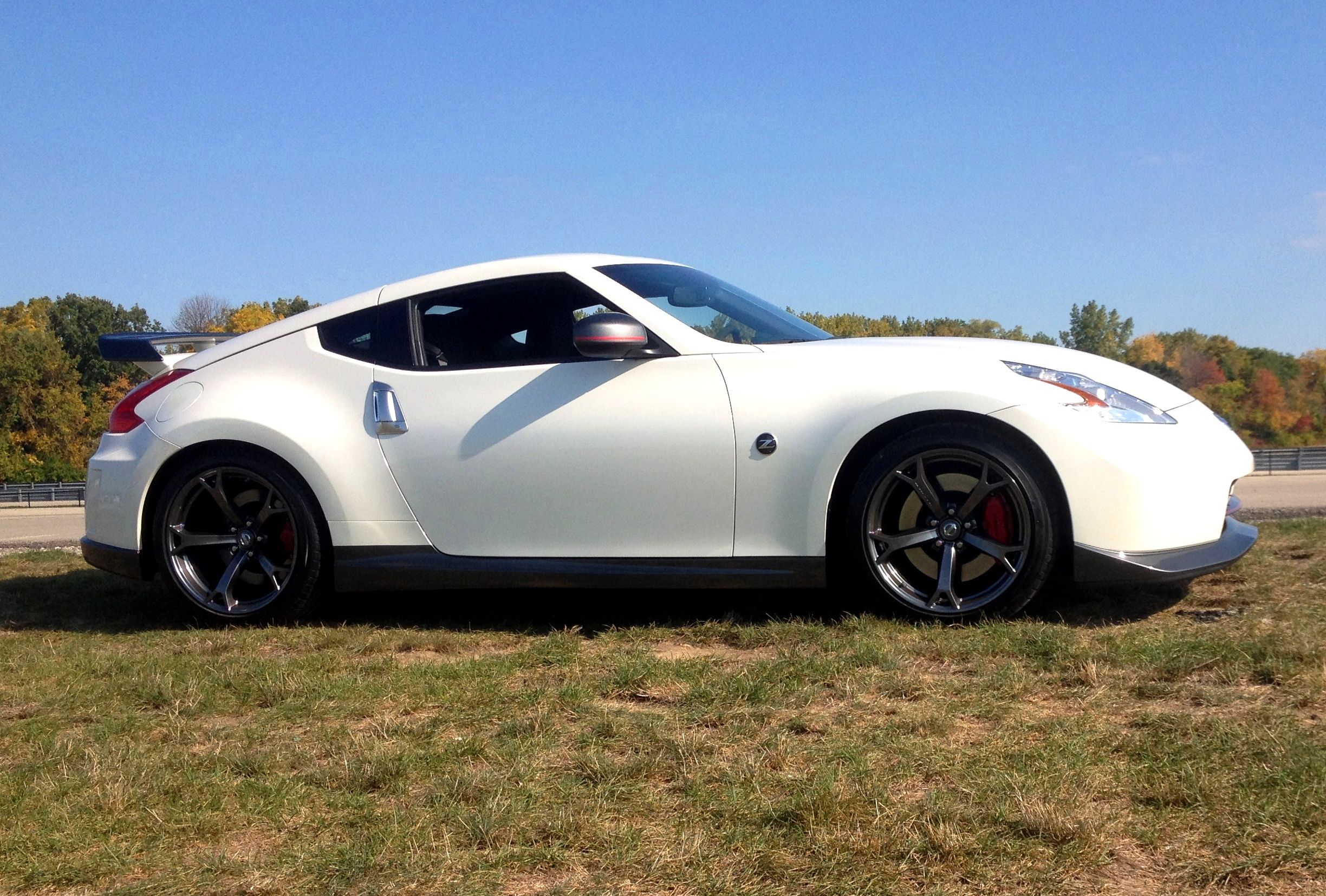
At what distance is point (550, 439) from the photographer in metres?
4.59

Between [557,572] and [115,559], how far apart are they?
216cm

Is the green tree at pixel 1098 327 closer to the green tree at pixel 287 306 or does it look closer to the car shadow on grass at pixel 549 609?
the green tree at pixel 287 306

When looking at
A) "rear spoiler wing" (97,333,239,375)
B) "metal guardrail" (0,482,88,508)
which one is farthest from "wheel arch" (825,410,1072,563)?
"metal guardrail" (0,482,88,508)

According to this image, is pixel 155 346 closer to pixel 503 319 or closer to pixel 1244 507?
pixel 503 319

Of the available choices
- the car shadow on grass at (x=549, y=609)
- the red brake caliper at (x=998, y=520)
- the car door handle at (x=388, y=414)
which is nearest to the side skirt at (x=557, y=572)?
the car shadow on grass at (x=549, y=609)

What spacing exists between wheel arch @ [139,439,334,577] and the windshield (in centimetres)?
163

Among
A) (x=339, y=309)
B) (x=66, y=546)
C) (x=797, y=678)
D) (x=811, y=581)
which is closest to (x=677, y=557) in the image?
(x=811, y=581)

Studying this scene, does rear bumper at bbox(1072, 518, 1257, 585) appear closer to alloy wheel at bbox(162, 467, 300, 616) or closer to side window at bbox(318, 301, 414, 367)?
side window at bbox(318, 301, 414, 367)

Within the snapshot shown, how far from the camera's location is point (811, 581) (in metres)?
4.41

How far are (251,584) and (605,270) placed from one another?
6.99 ft

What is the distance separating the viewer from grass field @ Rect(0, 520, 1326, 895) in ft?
7.29

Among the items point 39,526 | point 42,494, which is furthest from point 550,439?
point 42,494

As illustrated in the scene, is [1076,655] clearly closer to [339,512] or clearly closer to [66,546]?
[339,512]

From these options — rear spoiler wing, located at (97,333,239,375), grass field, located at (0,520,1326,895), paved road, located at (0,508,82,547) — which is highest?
rear spoiler wing, located at (97,333,239,375)
